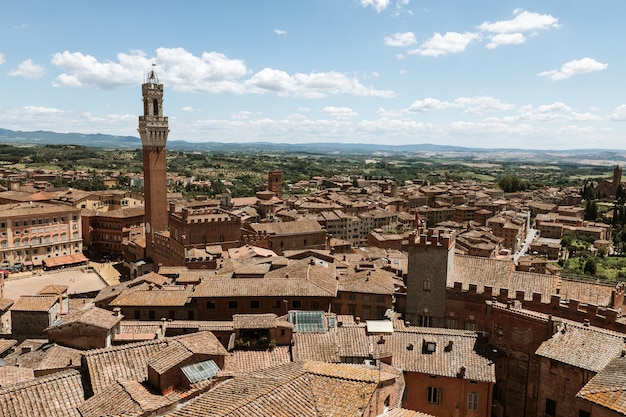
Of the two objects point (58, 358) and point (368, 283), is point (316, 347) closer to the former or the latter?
point (58, 358)

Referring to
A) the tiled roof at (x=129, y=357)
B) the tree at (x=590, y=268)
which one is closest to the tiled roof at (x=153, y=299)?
the tiled roof at (x=129, y=357)

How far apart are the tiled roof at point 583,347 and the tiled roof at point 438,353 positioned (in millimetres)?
3049

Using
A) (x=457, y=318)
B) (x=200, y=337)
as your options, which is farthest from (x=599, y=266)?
(x=200, y=337)

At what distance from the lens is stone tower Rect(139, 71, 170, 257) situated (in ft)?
238

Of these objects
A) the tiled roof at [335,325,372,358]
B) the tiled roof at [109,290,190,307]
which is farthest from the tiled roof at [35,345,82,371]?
the tiled roof at [335,325,372,358]

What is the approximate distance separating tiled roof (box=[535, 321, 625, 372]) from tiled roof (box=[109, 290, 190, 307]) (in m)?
23.2

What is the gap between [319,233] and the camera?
3120 inches

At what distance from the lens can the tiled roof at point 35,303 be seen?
3347 cm

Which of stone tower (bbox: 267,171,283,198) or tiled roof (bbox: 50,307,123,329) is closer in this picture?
tiled roof (bbox: 50,307,123,329)

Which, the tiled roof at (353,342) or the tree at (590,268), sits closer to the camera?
the tiled roof at (353,342)

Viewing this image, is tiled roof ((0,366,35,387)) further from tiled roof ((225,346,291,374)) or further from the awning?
the awning

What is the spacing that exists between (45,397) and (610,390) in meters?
20.2

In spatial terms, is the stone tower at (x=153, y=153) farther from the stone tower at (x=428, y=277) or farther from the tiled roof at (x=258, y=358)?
the tiled roof at (x=258, y=358)

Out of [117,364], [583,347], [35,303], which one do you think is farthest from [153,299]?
[583,347]
